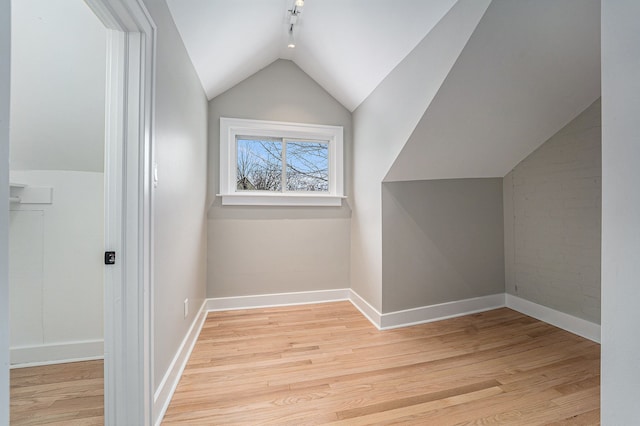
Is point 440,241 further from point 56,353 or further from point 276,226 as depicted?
point 56,353

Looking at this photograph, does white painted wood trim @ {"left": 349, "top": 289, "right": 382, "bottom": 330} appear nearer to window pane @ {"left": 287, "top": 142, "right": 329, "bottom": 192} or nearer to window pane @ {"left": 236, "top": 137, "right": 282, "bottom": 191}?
window pane @ {"left": 287, "top": 142, "right": 329, "bottom": 192}

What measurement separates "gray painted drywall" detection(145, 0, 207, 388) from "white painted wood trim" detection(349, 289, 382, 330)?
1534 mm

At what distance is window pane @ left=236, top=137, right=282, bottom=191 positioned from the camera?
2.72 meters

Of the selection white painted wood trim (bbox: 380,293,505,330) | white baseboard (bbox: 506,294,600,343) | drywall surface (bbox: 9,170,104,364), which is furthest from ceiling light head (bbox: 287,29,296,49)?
white baseboard (bbox: 506,294,600,343)

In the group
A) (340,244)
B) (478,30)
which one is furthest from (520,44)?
(340,244)

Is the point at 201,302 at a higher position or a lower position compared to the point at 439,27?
lower

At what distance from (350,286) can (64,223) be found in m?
2.50

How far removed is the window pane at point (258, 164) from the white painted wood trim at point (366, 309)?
1450mm

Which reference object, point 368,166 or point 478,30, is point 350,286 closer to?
point 368,166

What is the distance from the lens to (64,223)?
1656 mm

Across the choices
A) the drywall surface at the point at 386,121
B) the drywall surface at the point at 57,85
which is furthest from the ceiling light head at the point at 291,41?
the drywall surface at the point at 57,85

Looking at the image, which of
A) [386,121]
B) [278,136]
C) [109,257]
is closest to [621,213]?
[386,121]

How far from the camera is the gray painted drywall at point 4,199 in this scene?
0.45 metres

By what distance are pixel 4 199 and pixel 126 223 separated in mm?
615
